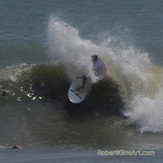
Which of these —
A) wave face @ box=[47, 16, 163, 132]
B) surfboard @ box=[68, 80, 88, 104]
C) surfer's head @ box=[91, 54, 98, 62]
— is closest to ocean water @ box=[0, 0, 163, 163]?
wave face @ box=[47, 16, 163, 132]

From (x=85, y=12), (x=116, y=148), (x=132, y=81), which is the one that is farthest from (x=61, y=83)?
(x=85, y=12)

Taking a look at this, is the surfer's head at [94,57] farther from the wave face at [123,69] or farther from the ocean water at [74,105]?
the ocean water at [74,105]

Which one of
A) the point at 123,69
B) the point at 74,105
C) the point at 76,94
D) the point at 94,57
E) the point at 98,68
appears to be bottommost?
the point at 74,105

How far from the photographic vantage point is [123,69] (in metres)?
16.6

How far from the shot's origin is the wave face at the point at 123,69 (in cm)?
1484

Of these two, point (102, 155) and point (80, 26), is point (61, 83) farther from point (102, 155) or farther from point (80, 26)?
point (80, 26)

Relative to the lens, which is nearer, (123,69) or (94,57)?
(94,57)

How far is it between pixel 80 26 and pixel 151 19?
4418 millimetres

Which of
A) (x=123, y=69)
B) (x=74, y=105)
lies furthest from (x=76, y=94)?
(x=123, y=69)

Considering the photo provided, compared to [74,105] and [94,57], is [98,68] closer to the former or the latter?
[94,57]

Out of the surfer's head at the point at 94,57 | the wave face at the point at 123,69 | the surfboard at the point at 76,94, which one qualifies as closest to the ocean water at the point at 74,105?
the wave face at the point at 123,69

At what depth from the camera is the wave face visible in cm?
1484

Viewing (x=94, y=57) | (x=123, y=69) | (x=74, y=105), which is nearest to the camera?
(x=94, y=57)

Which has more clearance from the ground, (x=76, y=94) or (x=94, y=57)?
(x=94, y=57)
